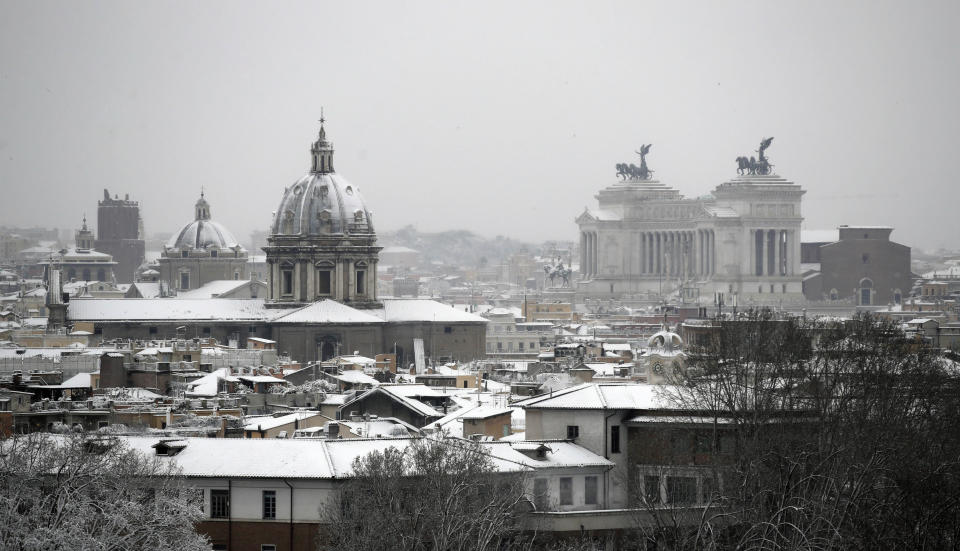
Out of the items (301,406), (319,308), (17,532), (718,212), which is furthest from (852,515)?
(718,212)

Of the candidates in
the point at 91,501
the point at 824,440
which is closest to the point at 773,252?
the point at 824,440

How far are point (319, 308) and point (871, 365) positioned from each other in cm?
5403

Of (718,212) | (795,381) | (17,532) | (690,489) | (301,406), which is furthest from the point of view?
(718,212)

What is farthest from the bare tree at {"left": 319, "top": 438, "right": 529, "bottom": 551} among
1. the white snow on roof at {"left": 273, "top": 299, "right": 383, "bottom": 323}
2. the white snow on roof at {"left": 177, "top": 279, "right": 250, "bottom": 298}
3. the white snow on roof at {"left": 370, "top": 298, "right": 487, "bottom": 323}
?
the white snow on roof at {"left": 177, "top": 279, "right": 250, "bottom": 298}

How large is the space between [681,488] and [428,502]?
705 centimetres

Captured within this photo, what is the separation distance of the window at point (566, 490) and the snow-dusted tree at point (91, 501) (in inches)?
283

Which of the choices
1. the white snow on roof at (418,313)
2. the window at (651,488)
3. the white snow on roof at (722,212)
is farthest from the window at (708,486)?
the white snow on roof at (722,212)

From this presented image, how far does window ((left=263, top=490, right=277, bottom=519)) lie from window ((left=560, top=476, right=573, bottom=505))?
5.64m

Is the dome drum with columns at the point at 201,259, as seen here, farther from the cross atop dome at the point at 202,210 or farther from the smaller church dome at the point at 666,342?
the smaller church dome at the point at 666,342

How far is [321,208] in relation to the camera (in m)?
113

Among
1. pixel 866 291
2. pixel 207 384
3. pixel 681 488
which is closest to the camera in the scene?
pixel 681 488

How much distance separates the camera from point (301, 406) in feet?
225

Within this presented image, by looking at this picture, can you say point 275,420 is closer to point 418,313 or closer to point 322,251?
point 418,313

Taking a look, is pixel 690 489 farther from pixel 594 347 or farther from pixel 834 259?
pixel 834 259
